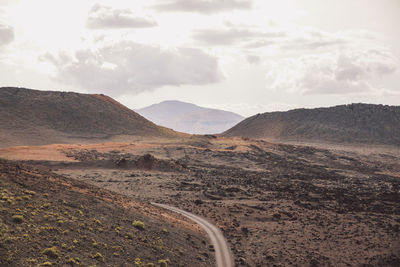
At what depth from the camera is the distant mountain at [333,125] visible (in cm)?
14962

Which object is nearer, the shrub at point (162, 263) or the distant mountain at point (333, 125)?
the shrub at point (162, 263)

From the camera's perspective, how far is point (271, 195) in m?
51.2

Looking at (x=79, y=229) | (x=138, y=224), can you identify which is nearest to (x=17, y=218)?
(x=79, y=229)

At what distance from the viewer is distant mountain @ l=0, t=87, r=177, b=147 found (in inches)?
4075

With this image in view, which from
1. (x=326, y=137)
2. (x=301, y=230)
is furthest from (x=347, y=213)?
(x=326, y=137)

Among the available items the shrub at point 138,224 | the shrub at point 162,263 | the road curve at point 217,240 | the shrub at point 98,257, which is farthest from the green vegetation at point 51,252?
the road curve at point 217,240

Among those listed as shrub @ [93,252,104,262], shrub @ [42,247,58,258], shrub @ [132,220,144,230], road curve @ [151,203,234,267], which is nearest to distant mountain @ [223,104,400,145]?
road curve @ [151,203,234,267]

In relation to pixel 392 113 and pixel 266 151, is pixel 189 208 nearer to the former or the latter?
pixel 266 151

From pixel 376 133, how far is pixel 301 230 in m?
133

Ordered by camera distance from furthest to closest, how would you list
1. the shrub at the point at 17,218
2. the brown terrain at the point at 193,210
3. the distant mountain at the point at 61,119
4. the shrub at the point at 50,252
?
1. the distant mountain at the point at 61,119
2. the brown terrain at the point at 193,210
3. the shrub at the point at 17,218
4. the shrub at the point at 50,252

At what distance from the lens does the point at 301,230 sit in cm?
3603

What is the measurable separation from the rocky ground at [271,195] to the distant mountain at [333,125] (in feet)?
174

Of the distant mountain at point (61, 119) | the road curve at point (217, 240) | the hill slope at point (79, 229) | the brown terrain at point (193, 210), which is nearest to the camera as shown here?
the hill slope at point (79, 229)

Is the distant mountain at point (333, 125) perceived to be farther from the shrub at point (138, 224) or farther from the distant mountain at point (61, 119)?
the shrub at point (138, 224)
